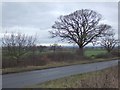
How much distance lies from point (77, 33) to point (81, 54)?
5.23 meters

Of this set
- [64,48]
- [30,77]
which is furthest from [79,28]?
[30,77]

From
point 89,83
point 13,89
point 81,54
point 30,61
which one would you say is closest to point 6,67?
point 30,61

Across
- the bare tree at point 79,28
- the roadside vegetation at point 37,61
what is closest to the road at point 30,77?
the roadside vegetation at point 37,61

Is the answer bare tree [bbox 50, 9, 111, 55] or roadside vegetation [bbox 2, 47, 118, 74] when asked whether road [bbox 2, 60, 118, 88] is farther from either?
bare tree [bbox 50, 9, 111, 55]

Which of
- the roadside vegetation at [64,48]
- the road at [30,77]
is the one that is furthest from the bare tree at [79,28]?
the road at [30,77]

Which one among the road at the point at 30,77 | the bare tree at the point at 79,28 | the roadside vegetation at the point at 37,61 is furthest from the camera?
the bare tree at the point at 79,28

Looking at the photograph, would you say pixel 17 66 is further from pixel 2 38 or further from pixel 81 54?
pixel 81 54

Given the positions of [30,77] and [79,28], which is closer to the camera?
[30,77]

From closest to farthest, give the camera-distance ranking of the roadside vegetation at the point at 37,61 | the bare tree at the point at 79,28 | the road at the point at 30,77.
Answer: the road at the point at 30,77, the roadside vegetation at the point at 37,61, the bare tree at the point at 79,28

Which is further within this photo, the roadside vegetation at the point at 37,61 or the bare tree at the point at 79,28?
the bare tree at the point at 79,28

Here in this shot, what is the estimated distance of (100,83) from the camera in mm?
10961

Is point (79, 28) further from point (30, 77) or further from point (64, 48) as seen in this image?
point (30, 77)

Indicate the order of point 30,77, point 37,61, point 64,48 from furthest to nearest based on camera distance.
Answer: point 64,48 → point 37,61 → point 30,77

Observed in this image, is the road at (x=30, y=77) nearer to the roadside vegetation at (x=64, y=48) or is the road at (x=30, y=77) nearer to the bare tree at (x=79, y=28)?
the roadside vegetation at (x=64, y=48)
